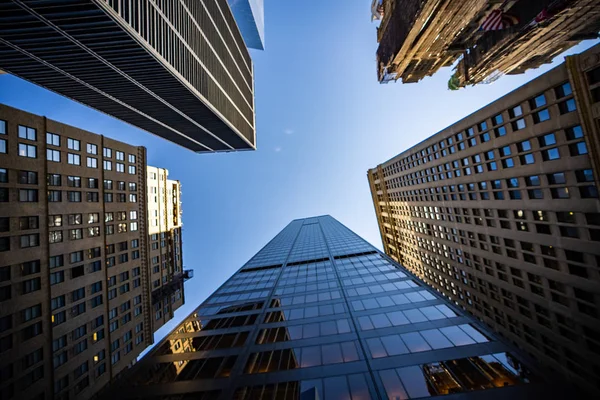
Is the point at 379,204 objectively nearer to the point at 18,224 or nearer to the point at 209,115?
the point at 209,115

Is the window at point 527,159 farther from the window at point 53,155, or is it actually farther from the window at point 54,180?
the window at point 53,155

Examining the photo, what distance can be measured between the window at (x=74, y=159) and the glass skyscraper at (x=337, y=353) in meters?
25.8

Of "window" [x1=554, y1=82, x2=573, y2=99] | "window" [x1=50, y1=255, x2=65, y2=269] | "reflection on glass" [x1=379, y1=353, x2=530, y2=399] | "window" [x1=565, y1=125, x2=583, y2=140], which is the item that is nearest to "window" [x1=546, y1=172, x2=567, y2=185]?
"window" [x1=565, y1=125, x2=583, y2=140]

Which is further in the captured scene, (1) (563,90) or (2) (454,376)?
(1) (563,90)

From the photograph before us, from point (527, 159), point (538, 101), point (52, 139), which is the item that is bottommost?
point (527, 159)

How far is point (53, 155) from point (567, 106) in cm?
5528

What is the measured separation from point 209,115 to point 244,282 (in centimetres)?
7649

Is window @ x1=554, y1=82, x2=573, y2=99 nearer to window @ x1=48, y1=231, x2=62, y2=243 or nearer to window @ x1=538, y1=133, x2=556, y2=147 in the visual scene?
window @ x1=538, y1=133, x2=556, y2=147

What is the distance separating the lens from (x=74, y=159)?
37.4 m

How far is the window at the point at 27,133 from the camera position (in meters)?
30.4

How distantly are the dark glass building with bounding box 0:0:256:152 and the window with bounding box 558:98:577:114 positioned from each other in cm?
6460

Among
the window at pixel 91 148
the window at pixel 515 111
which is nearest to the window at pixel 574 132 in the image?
the window at pixel 515 111

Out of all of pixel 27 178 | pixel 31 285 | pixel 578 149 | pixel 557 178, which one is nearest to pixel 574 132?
pixel 578 149

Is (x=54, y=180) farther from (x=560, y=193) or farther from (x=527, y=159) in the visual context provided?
(x=560, y=193)
